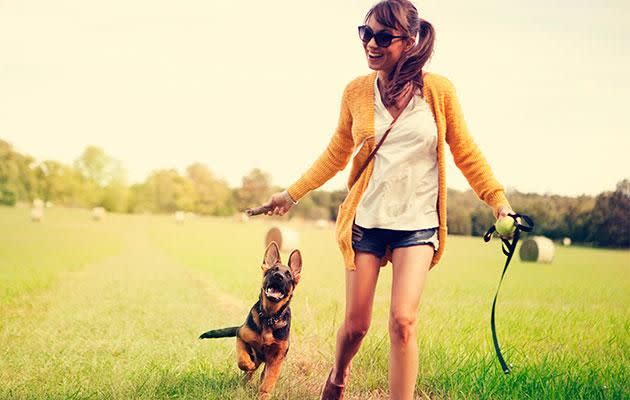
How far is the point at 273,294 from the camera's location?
3121mm

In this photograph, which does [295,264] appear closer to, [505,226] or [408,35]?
[505,226]

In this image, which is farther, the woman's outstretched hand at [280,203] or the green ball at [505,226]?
the woman's outstretched hand at [280,203]

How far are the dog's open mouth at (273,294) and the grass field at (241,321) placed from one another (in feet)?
2.00

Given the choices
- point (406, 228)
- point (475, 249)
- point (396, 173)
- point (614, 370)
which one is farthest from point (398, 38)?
point (475, 249)

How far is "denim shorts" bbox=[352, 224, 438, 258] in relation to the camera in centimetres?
282

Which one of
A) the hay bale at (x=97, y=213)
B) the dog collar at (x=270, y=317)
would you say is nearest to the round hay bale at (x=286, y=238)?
the dog collar at (x=270, y=317)

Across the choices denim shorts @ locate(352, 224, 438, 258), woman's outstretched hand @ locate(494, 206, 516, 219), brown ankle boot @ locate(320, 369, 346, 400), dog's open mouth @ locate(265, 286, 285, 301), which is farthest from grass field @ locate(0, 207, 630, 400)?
woman's outstretched hand @ locate(494, 206, 516, 219)

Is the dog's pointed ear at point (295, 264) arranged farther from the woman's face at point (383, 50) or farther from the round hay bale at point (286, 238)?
the round hay bale at point (286, 238)

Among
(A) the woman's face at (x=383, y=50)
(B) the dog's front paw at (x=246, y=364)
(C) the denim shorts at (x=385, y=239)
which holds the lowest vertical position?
(B) the dog's front paw at (x=246, y=364)

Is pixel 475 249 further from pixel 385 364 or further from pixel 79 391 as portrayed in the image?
pixel 79 391

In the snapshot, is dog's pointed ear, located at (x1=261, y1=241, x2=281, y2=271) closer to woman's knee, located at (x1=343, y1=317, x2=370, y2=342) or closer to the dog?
the dog

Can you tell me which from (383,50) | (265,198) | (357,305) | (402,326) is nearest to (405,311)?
(402,326)

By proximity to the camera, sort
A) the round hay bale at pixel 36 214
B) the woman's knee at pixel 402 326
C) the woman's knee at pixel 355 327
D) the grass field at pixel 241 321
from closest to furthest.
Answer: the woman's knee at pixel 402 326, the woman's knee at pixel 355 327, the grass field at pixel 241 321, the round hay bale at pixel 36 214

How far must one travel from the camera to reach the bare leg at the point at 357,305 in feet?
9.66
